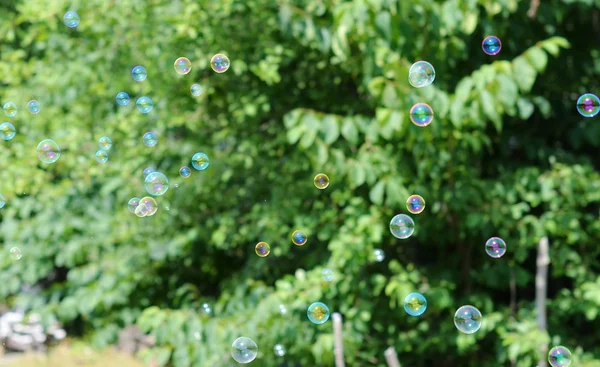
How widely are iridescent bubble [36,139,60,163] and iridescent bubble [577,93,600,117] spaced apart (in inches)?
87.1

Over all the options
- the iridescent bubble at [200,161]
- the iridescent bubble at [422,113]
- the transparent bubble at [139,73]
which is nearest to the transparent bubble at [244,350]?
the iridescent bubble at [200,161]

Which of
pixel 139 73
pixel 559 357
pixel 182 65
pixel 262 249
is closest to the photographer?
pixel 559 357

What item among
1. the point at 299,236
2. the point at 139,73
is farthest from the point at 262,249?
the point at 139,73

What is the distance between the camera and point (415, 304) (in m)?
3.24

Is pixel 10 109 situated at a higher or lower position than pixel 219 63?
lower

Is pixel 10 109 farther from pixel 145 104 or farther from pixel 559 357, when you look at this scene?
pixel 559 357

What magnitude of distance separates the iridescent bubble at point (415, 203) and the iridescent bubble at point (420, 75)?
0.47 metres

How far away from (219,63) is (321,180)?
2.13 feet

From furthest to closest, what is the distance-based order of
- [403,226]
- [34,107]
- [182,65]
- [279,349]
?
[34,107]
[182,65]
[279,349]
[403,226]

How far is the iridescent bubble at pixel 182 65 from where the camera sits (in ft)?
11.6

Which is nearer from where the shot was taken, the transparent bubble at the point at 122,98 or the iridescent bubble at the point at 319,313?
the iridescent bubble at the point at 319,313

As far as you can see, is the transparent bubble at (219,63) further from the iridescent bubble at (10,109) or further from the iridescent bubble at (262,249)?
the iridescent bubble at (10,109)

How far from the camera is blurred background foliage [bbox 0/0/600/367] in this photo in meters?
3.21

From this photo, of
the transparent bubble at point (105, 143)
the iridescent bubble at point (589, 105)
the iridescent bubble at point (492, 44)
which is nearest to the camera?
the iridescent bubble at point (492, 44)
